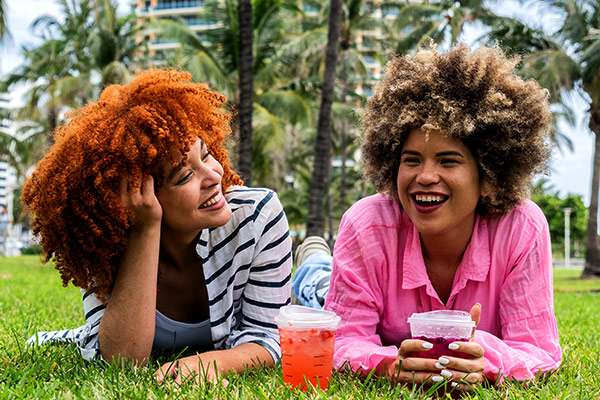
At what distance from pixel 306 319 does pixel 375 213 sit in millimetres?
897

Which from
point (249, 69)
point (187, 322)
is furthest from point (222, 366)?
point (249, 69)

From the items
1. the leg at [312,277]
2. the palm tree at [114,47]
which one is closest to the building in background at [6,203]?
the palm tree at [114,47]

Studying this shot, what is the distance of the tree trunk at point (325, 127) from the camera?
50.1 feet

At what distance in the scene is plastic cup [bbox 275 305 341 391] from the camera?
8.38 ft

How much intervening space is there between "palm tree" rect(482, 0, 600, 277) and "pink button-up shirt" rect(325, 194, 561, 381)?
2016 centimetres

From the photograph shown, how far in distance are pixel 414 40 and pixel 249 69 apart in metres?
13.7

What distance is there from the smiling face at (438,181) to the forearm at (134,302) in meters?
1.09

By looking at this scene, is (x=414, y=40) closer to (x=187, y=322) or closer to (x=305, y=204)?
(x=305, y=204)

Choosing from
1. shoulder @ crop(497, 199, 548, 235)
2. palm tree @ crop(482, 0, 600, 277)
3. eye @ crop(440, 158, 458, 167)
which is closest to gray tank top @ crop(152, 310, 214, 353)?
eye @ crop(440, 158, 458, 167)

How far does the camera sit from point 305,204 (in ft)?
117

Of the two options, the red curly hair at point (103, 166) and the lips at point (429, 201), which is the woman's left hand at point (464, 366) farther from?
the red curly hair at point (103, 166)

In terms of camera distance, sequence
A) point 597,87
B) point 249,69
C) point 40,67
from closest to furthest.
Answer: point 249,69 → point 597,87 → point 40,67

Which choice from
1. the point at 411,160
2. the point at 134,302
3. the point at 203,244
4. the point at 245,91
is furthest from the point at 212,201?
the point at 245,91

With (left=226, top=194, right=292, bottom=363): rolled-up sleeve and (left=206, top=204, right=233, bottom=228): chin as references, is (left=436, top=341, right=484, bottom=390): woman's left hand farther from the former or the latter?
(left=206, top=204, right=233, bottom=228): chin
